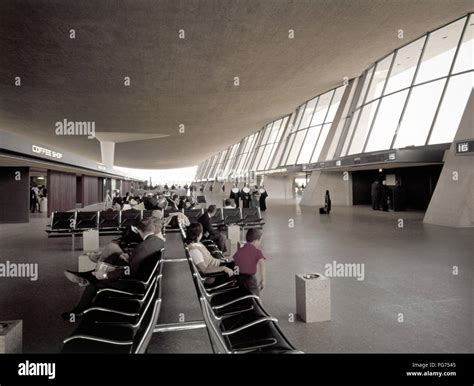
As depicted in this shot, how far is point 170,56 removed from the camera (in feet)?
43.9

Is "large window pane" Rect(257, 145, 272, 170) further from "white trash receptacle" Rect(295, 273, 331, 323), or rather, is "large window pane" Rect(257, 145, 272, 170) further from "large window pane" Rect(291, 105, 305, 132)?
"white trash receptacle" Rect(295, 273, 331, 323)

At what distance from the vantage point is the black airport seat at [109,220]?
996 cm

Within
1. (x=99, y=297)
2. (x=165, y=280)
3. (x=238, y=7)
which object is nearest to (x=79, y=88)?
(x=238, y=7)

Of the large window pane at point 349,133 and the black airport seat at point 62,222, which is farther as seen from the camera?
the large window pane at point 349,133

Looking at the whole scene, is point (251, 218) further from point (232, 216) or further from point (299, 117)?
point (299, 117)

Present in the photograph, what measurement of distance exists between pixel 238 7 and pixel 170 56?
429 cm

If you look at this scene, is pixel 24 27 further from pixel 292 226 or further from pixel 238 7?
pixel 292 226

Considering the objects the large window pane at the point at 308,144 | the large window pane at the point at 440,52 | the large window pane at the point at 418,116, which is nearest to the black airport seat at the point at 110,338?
the large window pane at the point at 418,116

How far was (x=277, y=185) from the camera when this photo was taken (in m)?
36.3

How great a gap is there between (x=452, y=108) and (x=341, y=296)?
1238 centimetres

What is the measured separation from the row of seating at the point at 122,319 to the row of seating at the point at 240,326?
1.60 feet

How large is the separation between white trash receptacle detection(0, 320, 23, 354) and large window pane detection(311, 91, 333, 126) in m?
24.3

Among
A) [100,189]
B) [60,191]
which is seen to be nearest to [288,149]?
[60,191]

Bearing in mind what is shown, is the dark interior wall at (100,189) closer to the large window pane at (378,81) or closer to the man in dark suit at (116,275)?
the large window pane at (378,81)
